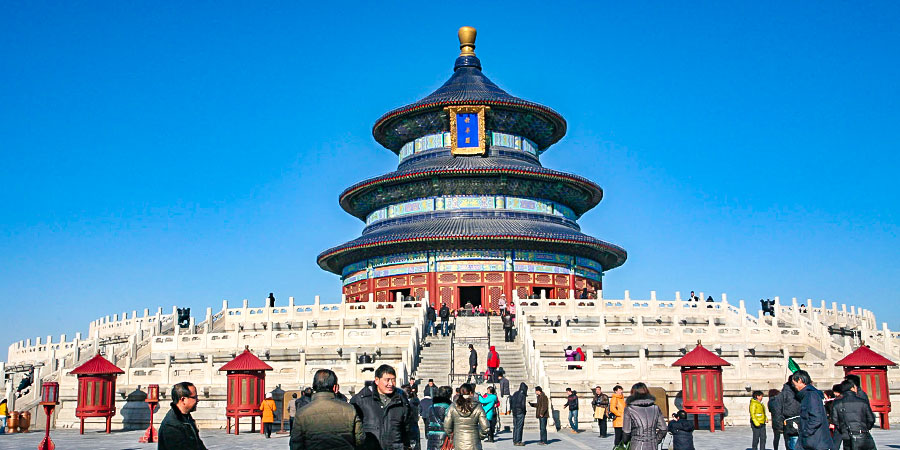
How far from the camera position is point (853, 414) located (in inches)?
464

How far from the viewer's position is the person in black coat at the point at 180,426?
761 cm

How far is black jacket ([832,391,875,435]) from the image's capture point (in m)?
11.8

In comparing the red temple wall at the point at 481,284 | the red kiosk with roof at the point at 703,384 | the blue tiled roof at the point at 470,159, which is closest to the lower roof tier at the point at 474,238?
the red temple wall at the point at 481,284

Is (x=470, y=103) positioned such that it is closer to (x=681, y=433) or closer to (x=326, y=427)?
(x=681, y=433)

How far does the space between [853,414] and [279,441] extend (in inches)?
470

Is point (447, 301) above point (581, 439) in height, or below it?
above

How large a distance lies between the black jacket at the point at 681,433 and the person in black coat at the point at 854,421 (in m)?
1.84

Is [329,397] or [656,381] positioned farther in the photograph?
[656,381]

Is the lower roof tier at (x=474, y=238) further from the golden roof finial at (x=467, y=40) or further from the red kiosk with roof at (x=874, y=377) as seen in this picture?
the red kiosk with roof at (x=874, y=377)

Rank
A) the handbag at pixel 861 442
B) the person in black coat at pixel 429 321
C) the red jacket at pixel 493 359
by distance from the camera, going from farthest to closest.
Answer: the person in black coat at pixel 429 321 < the red jacket at pixel 493 359 < the handbag at pixel 861 442

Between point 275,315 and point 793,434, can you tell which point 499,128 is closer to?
point 275,315

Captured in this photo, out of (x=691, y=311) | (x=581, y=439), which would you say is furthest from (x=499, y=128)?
(x=581, y=439)

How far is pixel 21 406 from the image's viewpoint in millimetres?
26828

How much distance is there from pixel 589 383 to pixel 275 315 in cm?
1432
